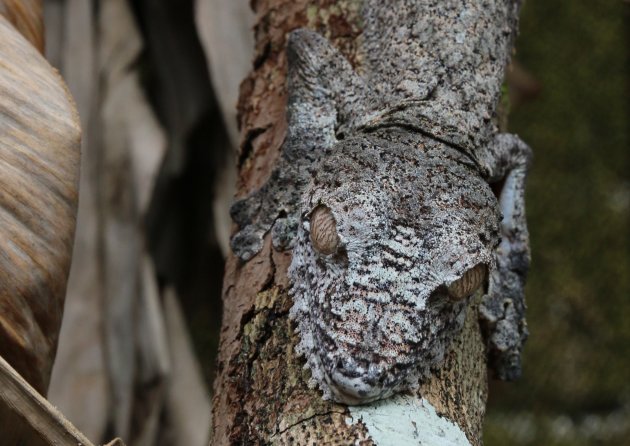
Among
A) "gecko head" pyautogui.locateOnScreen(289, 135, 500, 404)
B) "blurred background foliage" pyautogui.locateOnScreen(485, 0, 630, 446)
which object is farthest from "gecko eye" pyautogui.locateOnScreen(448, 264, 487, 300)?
"blurred background foliage" pyautogui.locateOnScreen(485, 0, 630, 446)

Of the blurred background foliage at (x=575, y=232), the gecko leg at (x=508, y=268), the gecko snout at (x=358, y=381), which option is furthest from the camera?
the blurred background foliage at (x=575, y=232)

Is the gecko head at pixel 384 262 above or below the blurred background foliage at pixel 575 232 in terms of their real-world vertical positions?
below

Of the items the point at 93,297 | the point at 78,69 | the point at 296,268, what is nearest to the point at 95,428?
the point at 93,297

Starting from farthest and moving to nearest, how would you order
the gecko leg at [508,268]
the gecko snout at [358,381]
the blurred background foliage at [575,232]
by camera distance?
the blurred background foliage at [575,232]
the gecko leg at [508,268]
the gecko snout at [358,381]

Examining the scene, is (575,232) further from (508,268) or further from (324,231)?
(324,231)

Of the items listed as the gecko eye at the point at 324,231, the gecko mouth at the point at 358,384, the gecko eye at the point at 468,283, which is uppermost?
the gecko eye at the point at 324,231

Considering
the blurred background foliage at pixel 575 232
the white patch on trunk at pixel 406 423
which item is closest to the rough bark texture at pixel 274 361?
the white patch on trunk at pixel 406 423

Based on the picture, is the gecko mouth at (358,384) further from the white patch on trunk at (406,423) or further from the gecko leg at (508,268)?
the gecko leg at (508,268)
